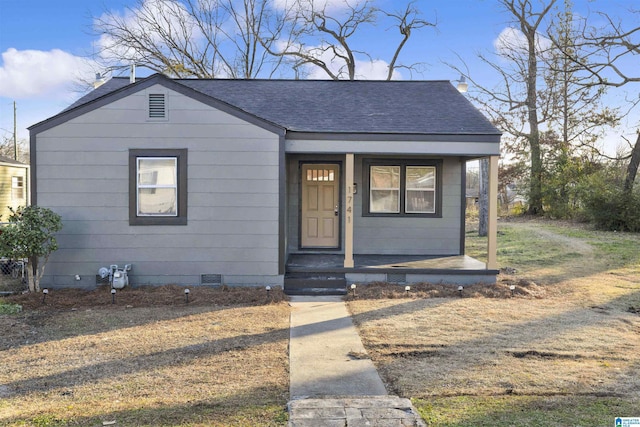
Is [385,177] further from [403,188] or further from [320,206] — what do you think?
[320,206]

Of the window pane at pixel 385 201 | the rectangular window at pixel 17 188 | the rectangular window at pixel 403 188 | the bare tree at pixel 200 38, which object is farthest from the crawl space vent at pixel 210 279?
the bare tree at pixel 200 38

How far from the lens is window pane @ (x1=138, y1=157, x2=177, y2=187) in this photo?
879 centimetres

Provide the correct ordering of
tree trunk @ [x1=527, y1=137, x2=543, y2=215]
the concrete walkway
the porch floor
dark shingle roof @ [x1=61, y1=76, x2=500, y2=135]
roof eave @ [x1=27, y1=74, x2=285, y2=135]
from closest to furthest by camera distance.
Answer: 1. the concrete walkway
2. roof eave @ [x1=27, y1=74, x2=285, y2=135]
3. the porch floor
4. dark shingle roof @ [x1=61, y1=76, x2=500, y2=135]
5. tree trunk @ [x1=527, y1=137, x2=543, y2=215]

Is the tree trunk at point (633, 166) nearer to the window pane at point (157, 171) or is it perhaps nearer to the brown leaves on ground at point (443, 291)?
the brown leaves on ground at point (443, 291)

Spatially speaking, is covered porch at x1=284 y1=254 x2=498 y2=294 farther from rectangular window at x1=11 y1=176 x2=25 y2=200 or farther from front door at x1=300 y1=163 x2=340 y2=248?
rectangular window at x1=11 y1=176 x2=25 y2=200

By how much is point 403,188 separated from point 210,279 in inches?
192

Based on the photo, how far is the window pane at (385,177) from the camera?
37.2 feet

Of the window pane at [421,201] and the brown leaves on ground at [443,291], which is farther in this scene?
the window pane at [421,201]

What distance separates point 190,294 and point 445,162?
21.1 feet

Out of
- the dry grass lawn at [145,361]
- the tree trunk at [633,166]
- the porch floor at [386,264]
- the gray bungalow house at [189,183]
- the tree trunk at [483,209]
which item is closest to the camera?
the dry grass lawn at [145,361]

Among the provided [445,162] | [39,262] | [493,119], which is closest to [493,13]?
[493,119]

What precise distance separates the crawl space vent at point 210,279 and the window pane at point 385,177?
4.26 meters

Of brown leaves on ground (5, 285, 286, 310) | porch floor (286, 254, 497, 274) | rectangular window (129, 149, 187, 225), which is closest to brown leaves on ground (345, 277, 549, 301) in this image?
porch floor (286, 254, 497, 274)

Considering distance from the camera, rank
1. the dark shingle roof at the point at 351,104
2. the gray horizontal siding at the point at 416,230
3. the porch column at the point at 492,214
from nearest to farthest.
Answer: the porch column at the point at 492,214 → the dark shingle roof at the point at 351,104 → the gray horizontal siding at the point at 416,230
